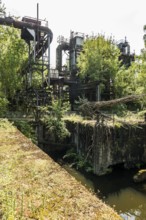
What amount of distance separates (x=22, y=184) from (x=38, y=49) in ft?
72.3

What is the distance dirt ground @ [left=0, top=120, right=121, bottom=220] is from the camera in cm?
233

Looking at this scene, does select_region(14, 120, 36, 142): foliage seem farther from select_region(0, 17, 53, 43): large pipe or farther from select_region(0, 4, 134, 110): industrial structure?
select_region(0, 17, 53, 43): large pipe

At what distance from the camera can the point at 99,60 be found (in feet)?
74.9

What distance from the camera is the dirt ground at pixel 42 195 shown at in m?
2.33

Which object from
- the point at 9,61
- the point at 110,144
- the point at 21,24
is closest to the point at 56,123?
the point at 110,144

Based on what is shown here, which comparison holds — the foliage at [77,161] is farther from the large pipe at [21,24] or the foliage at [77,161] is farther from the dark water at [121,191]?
the large pipe at [21,24]

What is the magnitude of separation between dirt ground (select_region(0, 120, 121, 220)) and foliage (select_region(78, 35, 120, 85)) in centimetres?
1951

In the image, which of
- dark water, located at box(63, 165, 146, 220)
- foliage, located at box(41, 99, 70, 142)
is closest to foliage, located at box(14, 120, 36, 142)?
foliage, located at box(41, 99, 70, 142)

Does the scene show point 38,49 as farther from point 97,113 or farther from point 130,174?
point 130,174

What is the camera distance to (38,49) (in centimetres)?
2330

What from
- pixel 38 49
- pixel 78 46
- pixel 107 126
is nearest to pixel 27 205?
pixel 107 126

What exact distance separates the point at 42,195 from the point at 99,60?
21.5m

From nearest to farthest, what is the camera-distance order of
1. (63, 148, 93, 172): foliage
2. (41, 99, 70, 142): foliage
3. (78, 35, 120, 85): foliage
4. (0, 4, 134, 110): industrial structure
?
1. (63, 148, 93, 172): foliage
2. (41, 99, 70, 142): foliage
3. (0, 4, 134, 110): industrial structure
4. (78, 35, 120, 85): foliage

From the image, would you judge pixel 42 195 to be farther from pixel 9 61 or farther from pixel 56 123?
pixel 9 61
